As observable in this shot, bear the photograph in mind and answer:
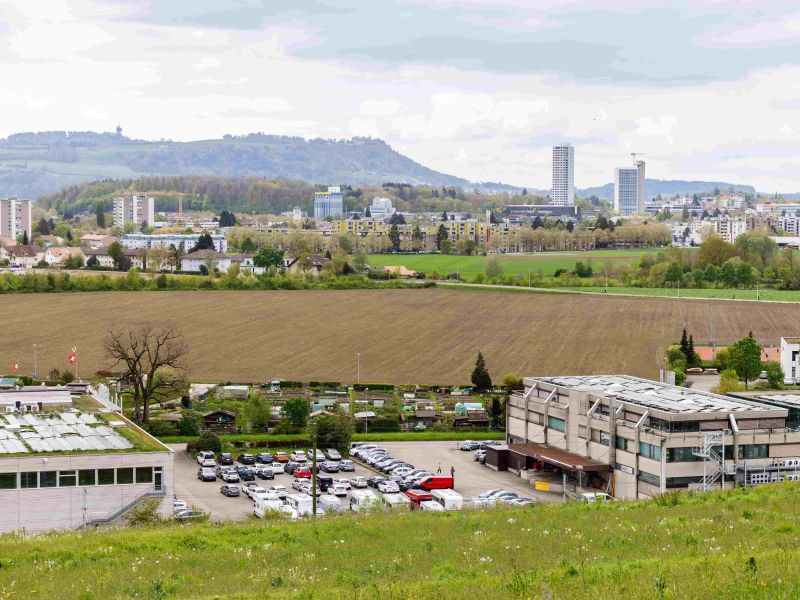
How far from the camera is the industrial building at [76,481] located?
18281 mm

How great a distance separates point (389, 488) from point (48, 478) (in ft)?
21.9

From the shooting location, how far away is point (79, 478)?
1869 centimetres

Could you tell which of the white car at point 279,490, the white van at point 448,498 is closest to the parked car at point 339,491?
the white car at point 279,490

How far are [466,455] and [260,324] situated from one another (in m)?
26.5

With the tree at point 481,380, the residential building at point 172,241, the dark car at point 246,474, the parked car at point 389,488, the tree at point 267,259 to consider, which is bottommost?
the dark car at point 246,474

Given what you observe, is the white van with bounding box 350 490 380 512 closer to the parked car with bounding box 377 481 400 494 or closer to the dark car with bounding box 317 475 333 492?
the parked car with bounding box 377 481 400 494

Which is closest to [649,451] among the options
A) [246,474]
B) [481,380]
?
[246,474]

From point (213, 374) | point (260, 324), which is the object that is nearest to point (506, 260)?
point (260, 324)

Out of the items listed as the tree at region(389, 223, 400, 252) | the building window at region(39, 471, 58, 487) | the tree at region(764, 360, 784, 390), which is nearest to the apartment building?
the building window at region(39, 471, 58, 487)

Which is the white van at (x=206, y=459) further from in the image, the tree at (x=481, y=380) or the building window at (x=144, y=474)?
the tree at (x=481, y=380)

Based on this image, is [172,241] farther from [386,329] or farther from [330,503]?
[330,503]

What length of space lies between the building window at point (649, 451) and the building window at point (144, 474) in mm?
8963

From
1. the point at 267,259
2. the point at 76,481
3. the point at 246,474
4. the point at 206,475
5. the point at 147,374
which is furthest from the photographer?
the point at 267,259

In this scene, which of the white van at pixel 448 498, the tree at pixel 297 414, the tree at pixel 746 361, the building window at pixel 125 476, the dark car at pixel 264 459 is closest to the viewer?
the building window at pixel 125 476
